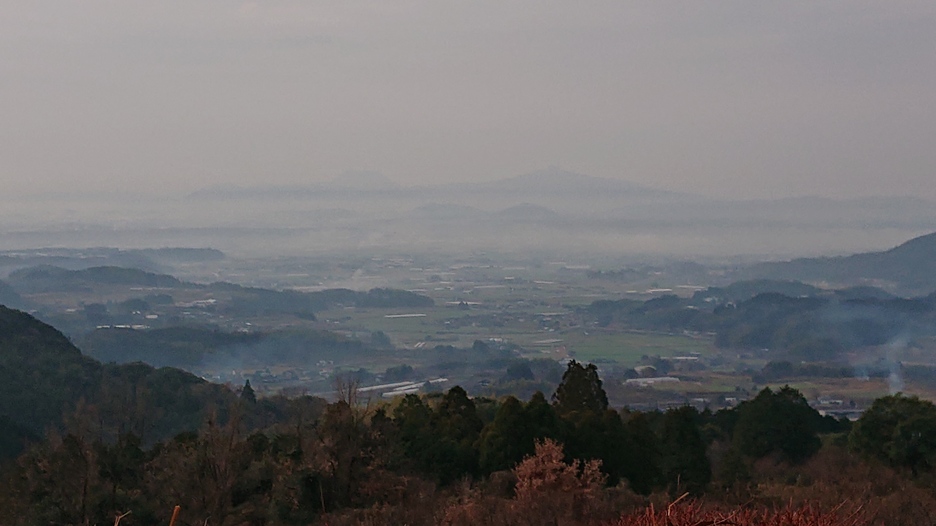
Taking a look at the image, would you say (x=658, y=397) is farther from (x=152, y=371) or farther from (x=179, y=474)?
(x=179, y=474)

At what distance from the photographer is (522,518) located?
14984mm

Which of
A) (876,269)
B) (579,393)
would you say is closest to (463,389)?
(579,393)

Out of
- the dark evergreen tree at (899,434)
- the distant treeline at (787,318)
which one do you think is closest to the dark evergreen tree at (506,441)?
the dark evergreen tree at (899,434)

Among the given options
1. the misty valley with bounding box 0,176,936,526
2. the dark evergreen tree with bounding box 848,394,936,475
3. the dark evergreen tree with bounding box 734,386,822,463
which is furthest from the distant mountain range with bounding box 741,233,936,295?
the dark evergreen tree with bounding box 848,394,936,475

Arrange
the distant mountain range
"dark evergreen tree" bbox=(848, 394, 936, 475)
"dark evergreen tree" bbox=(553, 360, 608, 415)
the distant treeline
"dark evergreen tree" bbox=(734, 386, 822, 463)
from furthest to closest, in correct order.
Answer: the distant mountain range, the distant treeline, "dark evergreen tree" bbox=(734, 386, 822, 463), "dark evergreen tree" bbox=(553, 360, 608, 415), "dark evergreen tree" bbox=(848, 394, 936, 475)

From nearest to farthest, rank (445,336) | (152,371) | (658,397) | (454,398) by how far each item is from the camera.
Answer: (454,398), (152,371), (658,397), (445,336)

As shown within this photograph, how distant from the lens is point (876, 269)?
486 ft

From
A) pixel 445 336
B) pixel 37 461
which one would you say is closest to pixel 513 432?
pixel 37 461

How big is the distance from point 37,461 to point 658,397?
2079 inches

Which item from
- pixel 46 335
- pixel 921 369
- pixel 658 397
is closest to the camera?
pixel 46 335

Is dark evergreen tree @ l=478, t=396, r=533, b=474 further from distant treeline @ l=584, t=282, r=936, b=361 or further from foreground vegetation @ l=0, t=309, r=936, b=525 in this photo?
distant treeline @ l=584, t=282, r=936, b=361

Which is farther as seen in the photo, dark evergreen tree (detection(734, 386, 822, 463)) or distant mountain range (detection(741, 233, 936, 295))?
distant mountain range (detection(741, 233, 936, 295))

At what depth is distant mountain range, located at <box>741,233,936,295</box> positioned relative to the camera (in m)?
140

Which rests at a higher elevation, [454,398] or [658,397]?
[454,398]
